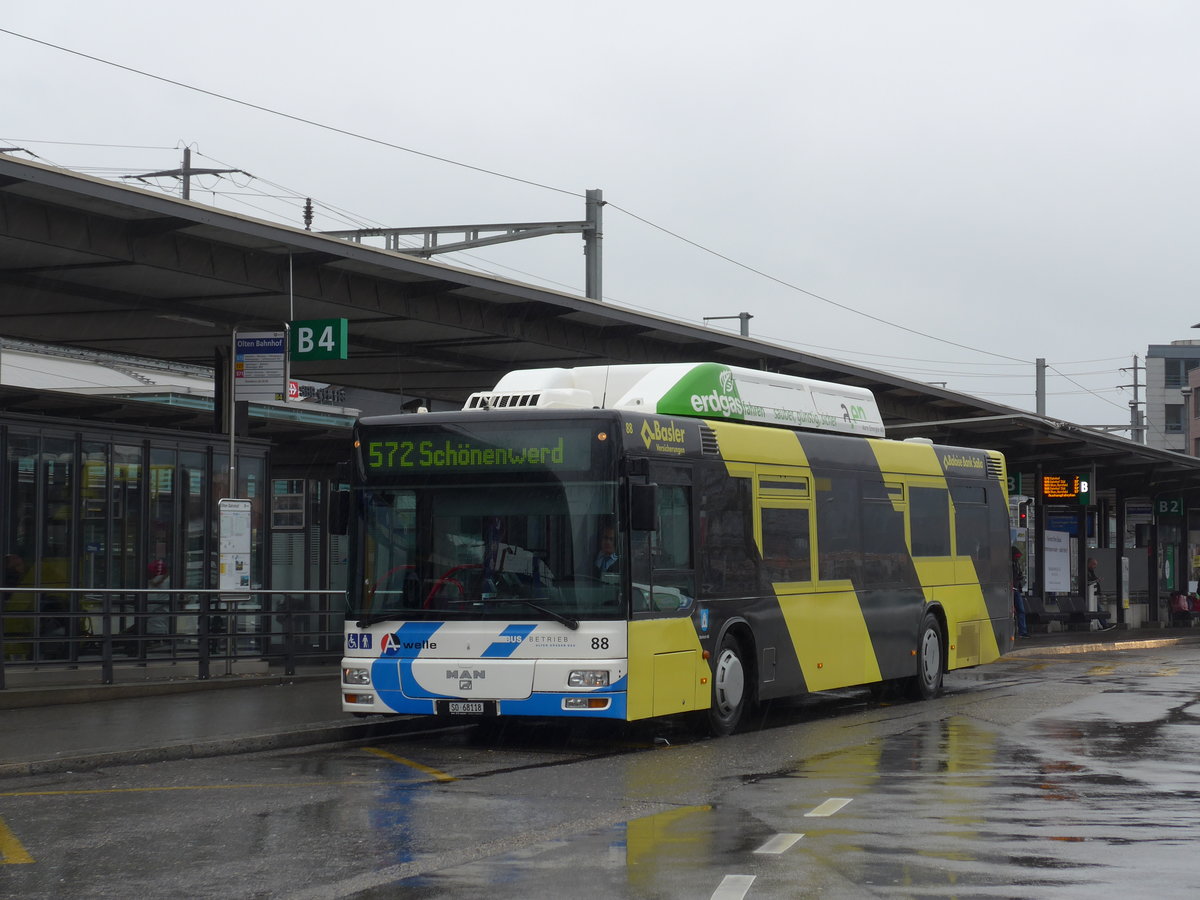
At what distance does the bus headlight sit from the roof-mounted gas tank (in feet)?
7.57

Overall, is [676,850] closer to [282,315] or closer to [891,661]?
[891,661]

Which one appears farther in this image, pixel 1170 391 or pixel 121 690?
pixel 1170 391

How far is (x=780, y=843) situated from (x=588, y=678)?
15.2ft

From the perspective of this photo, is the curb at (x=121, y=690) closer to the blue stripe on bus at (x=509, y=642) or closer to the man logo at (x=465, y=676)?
the man logo at (x=465, y=676)

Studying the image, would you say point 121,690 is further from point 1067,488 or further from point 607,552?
point 1067,488

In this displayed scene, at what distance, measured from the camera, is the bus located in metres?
13.3

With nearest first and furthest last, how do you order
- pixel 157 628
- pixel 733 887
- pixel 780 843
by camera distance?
pixel 733 887 → pixel 780 843 → pixel 157 628

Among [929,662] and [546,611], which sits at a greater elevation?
[546,611]

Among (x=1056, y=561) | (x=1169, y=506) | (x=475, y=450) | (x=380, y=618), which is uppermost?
(x=1169, y=506)

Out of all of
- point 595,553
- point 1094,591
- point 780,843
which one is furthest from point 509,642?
point 1094,591

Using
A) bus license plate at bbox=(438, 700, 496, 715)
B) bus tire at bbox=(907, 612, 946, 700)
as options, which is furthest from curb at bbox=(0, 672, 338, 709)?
bus tire at bbox=(907, 612, 946, 700)

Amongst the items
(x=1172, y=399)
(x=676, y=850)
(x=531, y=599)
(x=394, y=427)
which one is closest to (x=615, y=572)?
(x=531, y=599)

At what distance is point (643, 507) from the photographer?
43.0 ft

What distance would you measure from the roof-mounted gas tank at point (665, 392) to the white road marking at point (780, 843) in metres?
6.00
